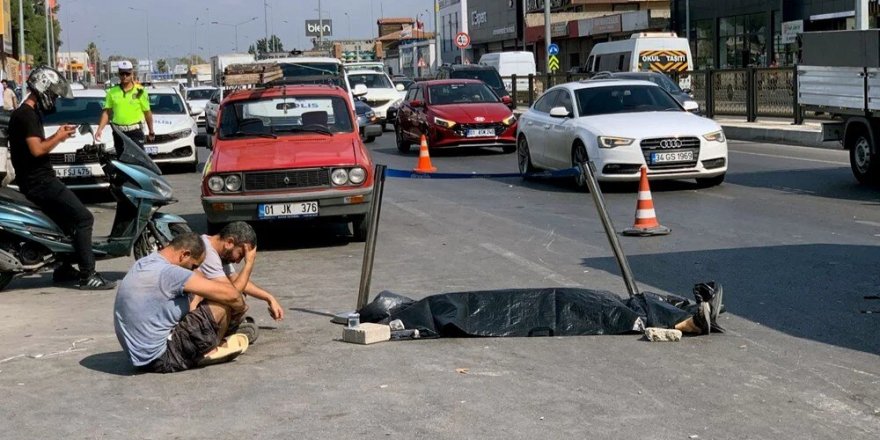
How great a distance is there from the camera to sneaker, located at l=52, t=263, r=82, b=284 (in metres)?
10.4

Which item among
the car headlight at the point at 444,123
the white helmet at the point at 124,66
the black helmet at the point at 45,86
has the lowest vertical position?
the car headlight at the point at 444,123

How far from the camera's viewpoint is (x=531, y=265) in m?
10.4

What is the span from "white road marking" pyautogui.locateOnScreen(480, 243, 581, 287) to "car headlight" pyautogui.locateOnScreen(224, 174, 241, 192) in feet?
8.03

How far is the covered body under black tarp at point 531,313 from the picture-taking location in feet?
25.1

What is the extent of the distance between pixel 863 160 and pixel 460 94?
11.2 m

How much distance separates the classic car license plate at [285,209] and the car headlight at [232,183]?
315 millimetres

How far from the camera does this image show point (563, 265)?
34.2 feet

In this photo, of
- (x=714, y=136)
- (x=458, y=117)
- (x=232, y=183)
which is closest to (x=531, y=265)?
(x=232, y=183)

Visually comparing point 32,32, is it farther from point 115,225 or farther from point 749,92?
point 115,225

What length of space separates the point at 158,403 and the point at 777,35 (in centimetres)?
4954

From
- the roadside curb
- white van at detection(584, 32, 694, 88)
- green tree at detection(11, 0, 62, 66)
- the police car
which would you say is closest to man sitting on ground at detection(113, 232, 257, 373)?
the police car

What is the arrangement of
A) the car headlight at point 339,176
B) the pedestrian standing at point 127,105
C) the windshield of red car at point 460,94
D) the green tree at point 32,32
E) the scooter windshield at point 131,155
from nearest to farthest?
the scooter windshield at point 131,155 → the car headlight at point 339,176 → the pedestrian standing at point 127,105 → the windshield of red car at point 460,94 → the green tree at point 32,32

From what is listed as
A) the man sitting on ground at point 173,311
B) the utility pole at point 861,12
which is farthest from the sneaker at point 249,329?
the utility pole at point 861,12

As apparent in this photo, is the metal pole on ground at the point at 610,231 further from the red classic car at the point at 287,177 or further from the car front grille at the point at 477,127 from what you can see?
the car front grille at the point at 477,127
